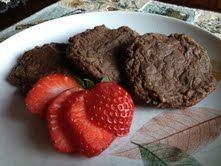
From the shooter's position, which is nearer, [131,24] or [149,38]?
[149,38]

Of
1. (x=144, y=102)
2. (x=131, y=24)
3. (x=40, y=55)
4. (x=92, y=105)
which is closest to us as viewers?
(x=92, y=105)

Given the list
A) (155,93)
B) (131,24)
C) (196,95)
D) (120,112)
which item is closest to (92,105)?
(120,112)

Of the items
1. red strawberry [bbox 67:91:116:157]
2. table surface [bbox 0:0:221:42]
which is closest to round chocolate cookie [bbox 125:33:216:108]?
red strawberry [bbox 67:91:116:157]

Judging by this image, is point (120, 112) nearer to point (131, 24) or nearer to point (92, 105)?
point (92, 105)

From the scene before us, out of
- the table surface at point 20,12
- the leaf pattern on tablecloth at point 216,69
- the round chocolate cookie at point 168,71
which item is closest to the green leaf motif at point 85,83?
the round chocolate cookie at point 168,71

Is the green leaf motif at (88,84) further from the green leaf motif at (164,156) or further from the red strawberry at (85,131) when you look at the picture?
the green leaf motif at (164,156)

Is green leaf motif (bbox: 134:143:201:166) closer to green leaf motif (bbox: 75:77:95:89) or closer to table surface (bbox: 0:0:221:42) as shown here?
green leaf motif (bbox: 75:77:95:89)
